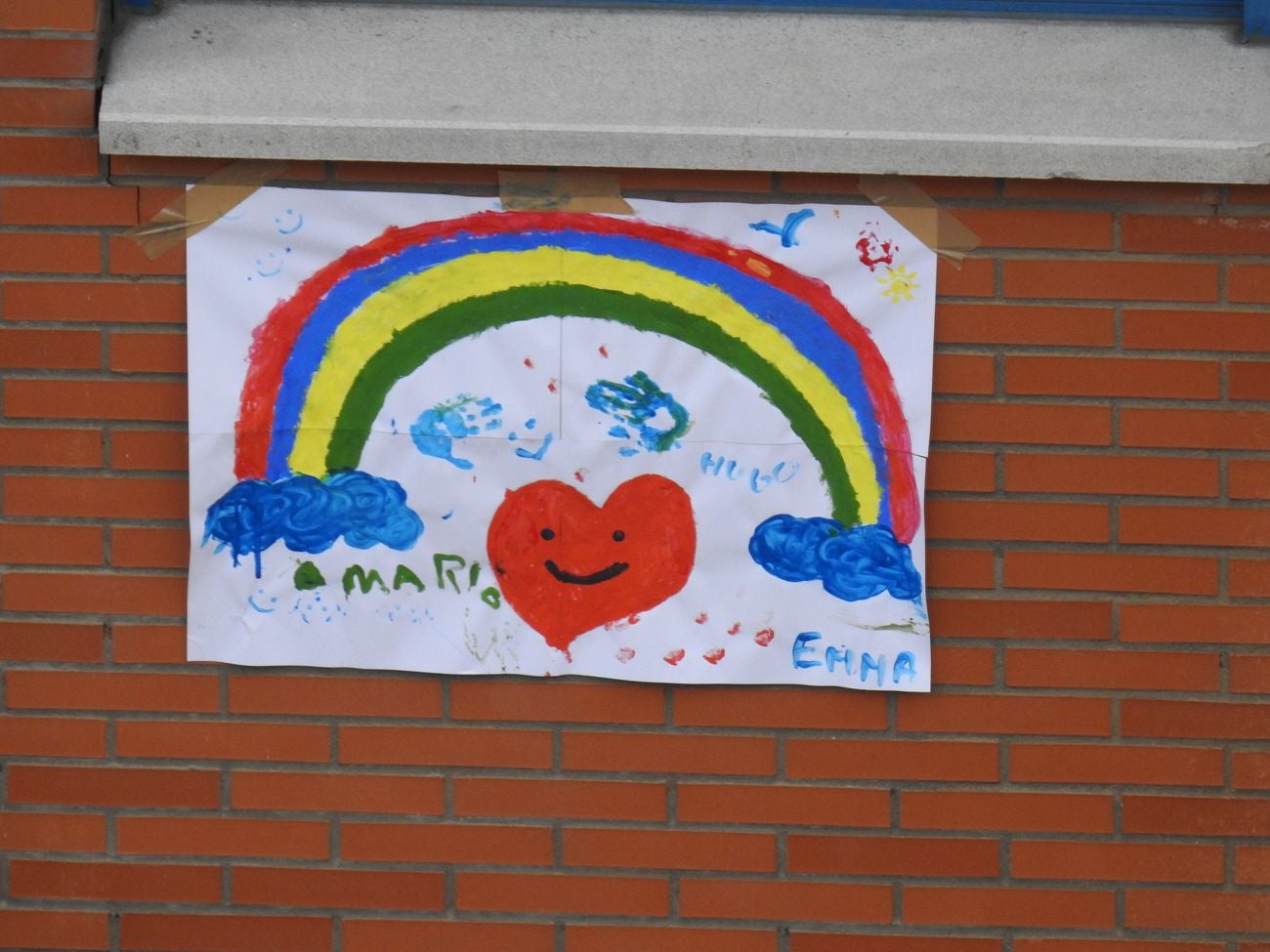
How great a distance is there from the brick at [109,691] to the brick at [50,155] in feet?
2.78

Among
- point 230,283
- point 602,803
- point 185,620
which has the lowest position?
point 602,803

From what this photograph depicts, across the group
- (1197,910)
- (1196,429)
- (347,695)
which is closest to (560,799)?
(347,695)

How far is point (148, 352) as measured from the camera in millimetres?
2146

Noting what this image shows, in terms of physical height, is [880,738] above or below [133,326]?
below

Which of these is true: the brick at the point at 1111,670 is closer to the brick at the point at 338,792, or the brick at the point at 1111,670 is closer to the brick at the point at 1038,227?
the brick at the point at 1038,227

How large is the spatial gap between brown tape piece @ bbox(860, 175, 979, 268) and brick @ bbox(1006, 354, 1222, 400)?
24 centimetres

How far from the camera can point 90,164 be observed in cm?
212

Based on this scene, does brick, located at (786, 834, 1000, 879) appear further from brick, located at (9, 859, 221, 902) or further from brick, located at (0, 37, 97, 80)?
brick, located at (0, 37, 97, 80)

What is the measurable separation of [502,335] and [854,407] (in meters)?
0.60

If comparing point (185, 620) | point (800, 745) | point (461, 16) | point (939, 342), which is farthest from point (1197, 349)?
point (185, 620)

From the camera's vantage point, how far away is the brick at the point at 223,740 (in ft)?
7.13

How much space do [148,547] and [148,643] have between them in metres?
0.17

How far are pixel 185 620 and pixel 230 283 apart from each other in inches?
22.7

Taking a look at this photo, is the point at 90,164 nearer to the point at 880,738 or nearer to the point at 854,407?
the point at 854,407
